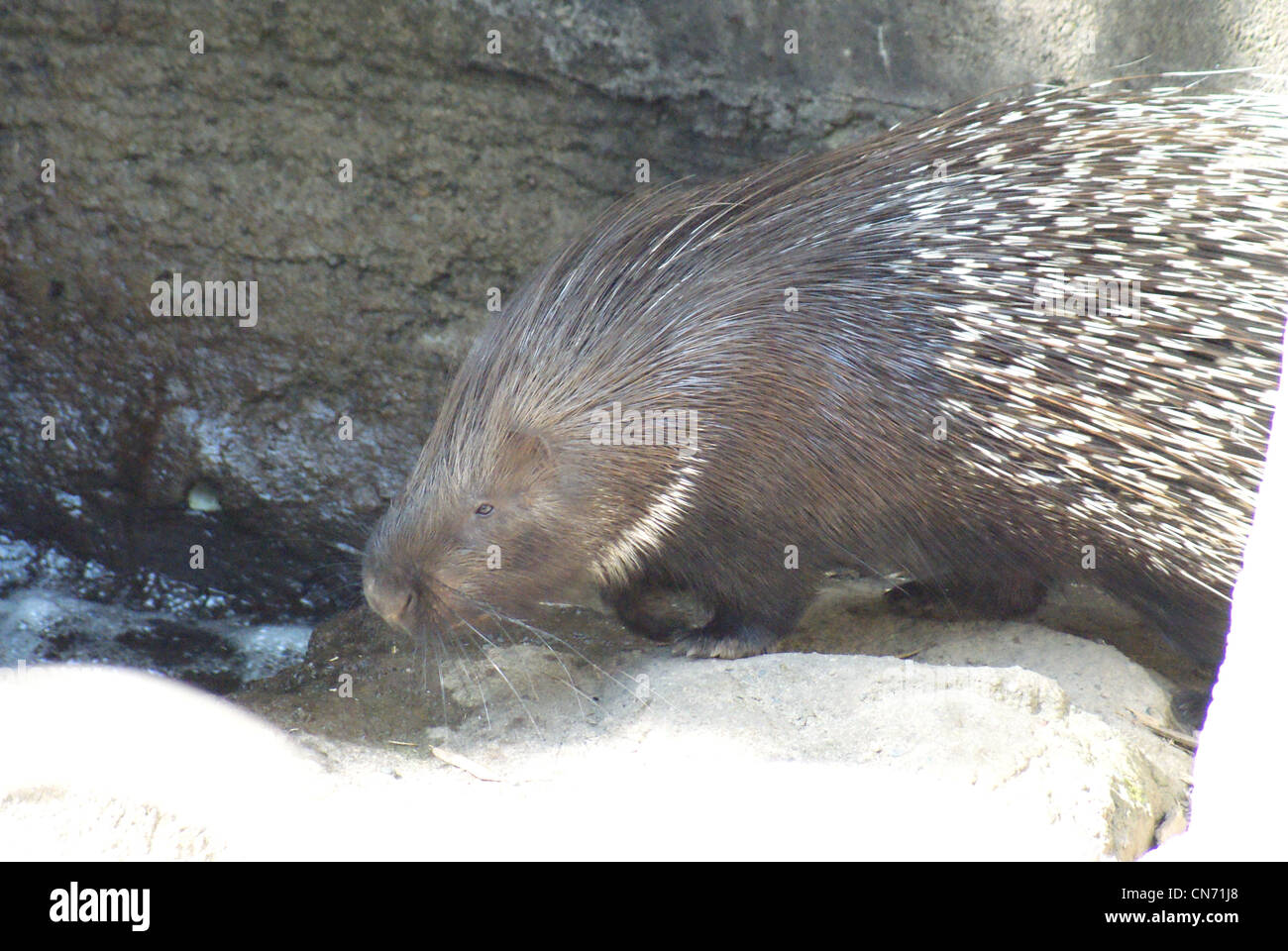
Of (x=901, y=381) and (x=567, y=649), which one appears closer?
(x=901, y=381)

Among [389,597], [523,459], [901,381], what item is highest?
[901,381]

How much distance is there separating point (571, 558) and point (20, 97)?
7.05 feet

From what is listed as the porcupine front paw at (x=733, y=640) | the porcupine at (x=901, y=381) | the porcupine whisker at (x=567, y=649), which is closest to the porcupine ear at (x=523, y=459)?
the porcupine at (x=901, y=381)

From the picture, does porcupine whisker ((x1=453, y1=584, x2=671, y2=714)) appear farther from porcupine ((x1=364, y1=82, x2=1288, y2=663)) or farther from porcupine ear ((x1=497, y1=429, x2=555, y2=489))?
porcupine ear ((x1=497, y1=429, x2=555, y2=489))

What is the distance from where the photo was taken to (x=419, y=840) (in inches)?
74.2

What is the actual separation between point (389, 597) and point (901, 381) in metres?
1.27

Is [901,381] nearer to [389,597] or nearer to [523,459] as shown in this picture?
[523,459]

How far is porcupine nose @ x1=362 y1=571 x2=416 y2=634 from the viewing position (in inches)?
99.7

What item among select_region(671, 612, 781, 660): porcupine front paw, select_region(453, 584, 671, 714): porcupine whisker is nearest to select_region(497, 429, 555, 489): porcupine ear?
select_region(453, 584, 671, 714): porcupine whisker

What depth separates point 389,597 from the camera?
2531mm

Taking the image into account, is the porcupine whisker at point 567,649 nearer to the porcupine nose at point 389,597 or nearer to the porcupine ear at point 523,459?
the porcupine nose at point 389,597

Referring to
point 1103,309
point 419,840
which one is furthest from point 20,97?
point 1103,309

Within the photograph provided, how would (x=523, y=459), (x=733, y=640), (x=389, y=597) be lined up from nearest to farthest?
1. (x=389, y=597)
2. (x=523, y=459)
3. (x=733, y=640)

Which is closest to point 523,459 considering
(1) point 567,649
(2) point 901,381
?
(1) point 567,649
